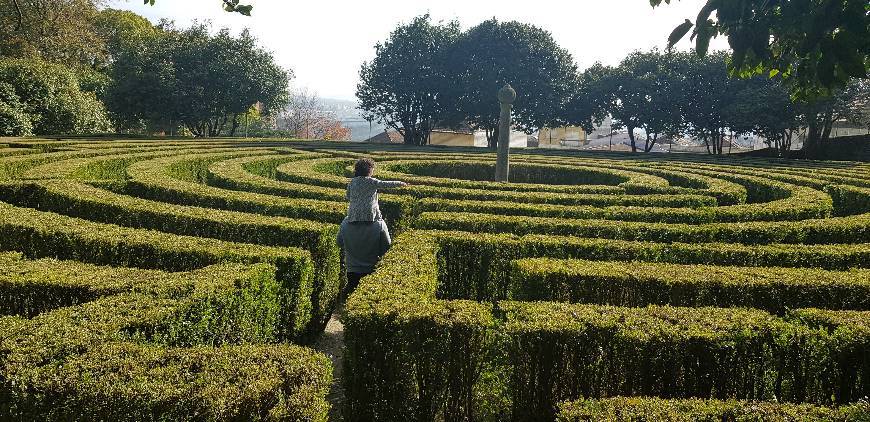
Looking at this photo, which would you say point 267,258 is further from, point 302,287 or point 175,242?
point 175,242

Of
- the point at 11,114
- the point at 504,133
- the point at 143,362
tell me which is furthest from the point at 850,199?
the point at 11,114

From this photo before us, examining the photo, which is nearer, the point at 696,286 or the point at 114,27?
the point at 696,286

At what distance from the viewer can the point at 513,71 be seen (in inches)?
1747

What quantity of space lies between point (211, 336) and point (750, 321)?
571 centimetres

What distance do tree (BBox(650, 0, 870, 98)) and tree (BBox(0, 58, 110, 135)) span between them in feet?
115

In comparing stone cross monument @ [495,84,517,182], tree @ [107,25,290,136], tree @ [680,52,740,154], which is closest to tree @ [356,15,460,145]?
tree @ [107,25,290,136]

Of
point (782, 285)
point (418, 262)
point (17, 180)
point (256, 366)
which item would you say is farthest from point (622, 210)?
point (17, 180)

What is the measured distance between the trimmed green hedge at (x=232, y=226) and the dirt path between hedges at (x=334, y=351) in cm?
23

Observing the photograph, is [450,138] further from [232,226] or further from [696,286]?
[696,286]

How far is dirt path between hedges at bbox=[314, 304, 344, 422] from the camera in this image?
6824 mm

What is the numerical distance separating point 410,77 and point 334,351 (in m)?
39.3

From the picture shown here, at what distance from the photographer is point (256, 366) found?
4.50m

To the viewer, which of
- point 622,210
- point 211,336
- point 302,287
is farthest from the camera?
point 622,210

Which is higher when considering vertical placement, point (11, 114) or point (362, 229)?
point (11, 114)
